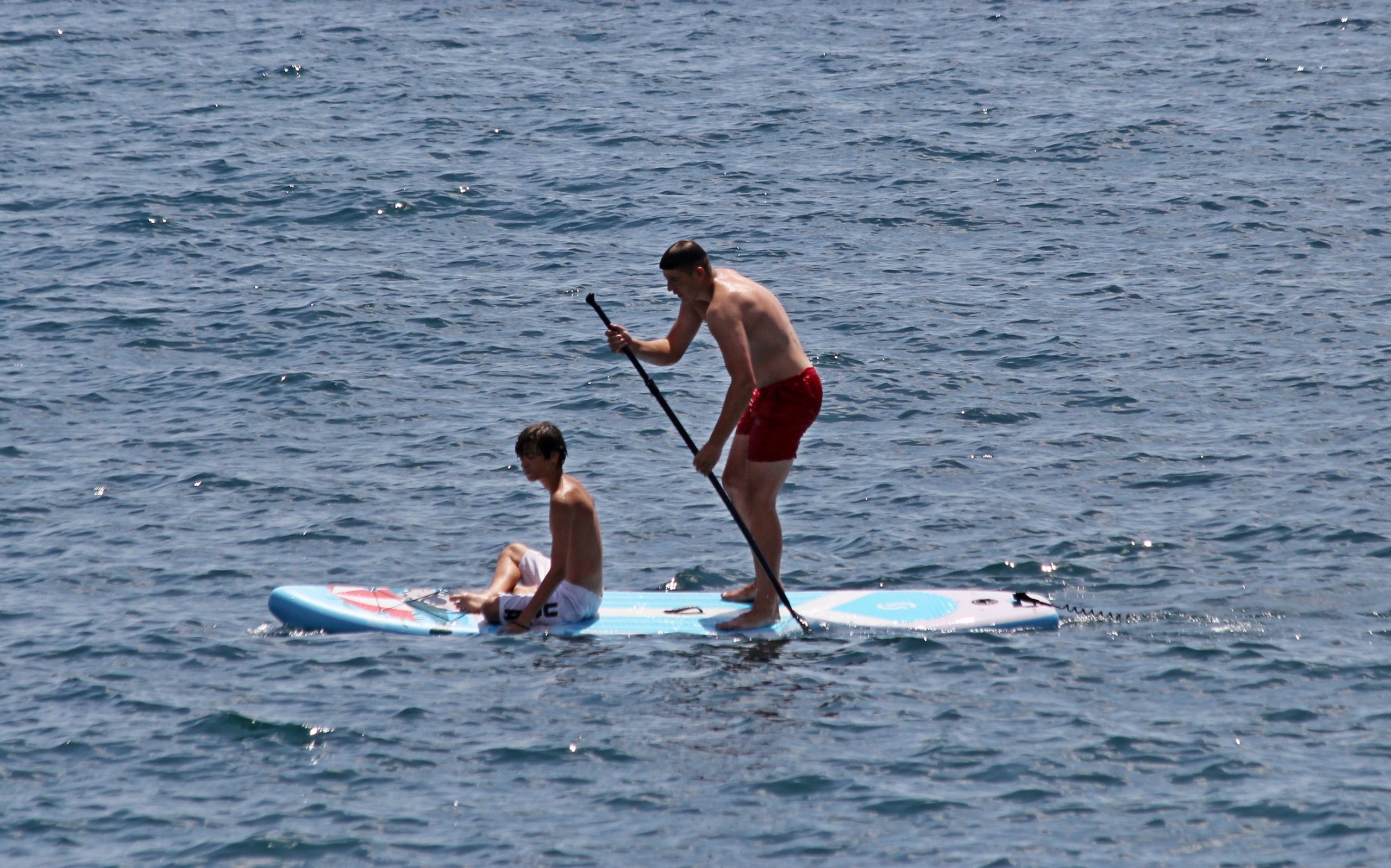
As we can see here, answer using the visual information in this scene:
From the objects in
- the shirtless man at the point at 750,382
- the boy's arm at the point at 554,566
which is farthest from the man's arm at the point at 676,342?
the boy's arm at the point at 554,566

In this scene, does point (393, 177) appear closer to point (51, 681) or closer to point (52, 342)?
point (52, 342)

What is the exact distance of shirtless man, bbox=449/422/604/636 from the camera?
28.7 ft

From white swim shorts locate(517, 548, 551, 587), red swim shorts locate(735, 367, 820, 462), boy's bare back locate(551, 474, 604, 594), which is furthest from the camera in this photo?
white swim shorts locate(517, 548, 551, 587)

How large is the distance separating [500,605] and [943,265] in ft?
31.9

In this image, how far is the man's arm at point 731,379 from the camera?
858 cm

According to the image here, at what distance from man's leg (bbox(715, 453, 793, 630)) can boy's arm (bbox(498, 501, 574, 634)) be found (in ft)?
3.36

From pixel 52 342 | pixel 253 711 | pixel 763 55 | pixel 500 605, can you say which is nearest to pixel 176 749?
pixel 253 711

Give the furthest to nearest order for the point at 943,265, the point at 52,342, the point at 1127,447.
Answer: the point at 943,265, the point at 52,342, the point at 1127,447

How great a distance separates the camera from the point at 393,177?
21.0m

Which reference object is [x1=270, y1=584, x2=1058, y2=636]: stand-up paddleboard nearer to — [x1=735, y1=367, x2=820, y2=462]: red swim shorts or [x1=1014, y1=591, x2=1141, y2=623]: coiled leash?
[x1=1014, y1=591, x2=1141, y2=623]: coiled leash

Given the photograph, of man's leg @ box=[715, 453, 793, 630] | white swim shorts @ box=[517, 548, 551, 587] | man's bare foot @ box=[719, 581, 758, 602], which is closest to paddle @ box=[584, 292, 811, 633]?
man's leg @ box=[715, 453, 793, 630]

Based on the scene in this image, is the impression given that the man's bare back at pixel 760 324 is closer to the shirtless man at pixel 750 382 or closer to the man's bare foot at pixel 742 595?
the shirtless man at pixel 750 382

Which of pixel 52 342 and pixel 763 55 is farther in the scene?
pixel 763 55

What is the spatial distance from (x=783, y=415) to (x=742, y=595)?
1335mm
